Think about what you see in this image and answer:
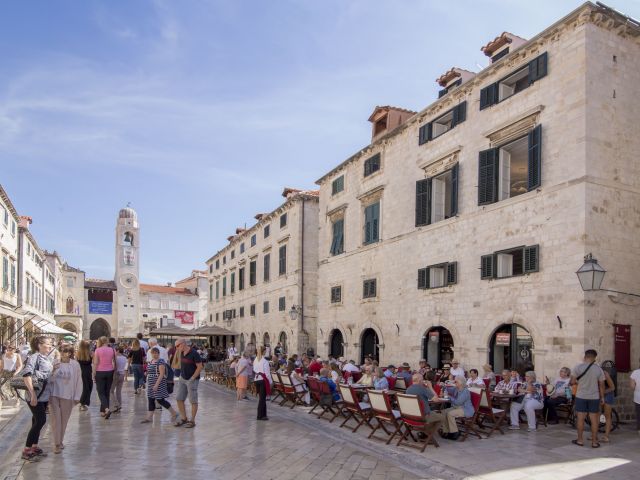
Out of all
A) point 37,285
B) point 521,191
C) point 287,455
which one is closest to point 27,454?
point 287,455

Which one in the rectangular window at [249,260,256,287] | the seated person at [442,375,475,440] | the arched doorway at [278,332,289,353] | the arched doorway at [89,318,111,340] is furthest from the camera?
the arched doorway at [89,318,111,340]

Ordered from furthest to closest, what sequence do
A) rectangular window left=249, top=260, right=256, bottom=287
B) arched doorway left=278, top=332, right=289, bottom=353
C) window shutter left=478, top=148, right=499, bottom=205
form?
rectangular window left=249, top=260, right=256, bottom=287, arched doorway left=278, top=332, right=289, bottom=353, window shutter left=478, top=148, right=499, bottom=205

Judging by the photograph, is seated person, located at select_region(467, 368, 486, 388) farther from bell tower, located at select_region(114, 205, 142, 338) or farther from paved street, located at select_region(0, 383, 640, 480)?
bell tower, located at select_region(114, 205, 142, 338)

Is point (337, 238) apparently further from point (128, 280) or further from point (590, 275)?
point (128, 280)

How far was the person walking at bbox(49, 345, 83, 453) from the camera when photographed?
7961 millimetres

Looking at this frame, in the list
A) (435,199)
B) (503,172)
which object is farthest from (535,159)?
(435,199)

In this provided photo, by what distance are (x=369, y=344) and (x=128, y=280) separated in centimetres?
5318

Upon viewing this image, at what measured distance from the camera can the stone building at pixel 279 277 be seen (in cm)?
2758

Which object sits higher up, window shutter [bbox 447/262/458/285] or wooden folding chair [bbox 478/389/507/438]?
window shutter [bbox 447/262/458/285]

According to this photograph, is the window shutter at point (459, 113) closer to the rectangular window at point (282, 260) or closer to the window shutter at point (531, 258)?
the window shutter at point (531, 258)

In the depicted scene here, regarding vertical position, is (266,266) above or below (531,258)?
above

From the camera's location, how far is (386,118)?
2125 cm

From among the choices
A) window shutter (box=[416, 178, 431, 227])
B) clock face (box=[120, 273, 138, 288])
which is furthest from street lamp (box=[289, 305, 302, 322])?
clock face (box=[120, 273, 138, 288])

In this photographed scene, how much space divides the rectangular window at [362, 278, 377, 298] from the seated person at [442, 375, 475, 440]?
1037 cm
